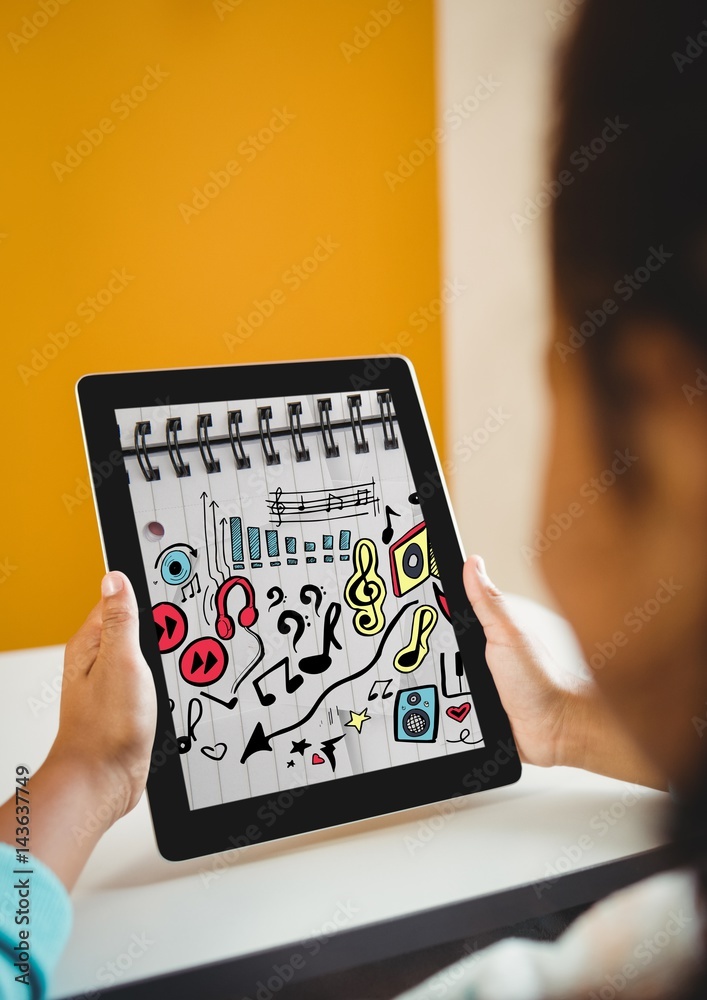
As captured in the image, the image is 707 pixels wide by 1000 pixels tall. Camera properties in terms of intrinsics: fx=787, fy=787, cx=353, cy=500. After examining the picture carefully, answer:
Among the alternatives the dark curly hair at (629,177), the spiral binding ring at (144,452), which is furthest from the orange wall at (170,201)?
the dark curly hair at (629,177)

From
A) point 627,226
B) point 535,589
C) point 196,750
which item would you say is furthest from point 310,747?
point 535,589

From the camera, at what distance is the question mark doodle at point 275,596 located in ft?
2.11

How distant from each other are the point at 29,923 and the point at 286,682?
25 cm

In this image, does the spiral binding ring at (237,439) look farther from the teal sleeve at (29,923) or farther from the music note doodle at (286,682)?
the teal sleeve at (29,923)

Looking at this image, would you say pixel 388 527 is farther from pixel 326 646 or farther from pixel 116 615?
pixel 116 615

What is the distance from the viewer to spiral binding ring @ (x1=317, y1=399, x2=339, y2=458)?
2.28 feet

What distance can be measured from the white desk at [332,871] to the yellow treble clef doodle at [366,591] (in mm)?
154

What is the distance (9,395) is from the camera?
64.1 inches

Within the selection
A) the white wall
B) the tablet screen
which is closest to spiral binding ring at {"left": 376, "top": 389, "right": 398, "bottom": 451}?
the tablet screen

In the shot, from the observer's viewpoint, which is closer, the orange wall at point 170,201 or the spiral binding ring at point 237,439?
the spiral binding ring at point 237,439

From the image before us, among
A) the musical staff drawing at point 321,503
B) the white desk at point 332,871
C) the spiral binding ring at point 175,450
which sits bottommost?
the white desk at point 332,871

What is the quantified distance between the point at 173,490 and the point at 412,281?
1391mm

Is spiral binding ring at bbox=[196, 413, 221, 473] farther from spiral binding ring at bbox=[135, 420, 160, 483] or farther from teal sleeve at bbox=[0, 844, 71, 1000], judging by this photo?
A: teal sleeve at bbox=[0, 844, 71, 1000]

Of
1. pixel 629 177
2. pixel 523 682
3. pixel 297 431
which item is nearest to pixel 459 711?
pixel 523 682
